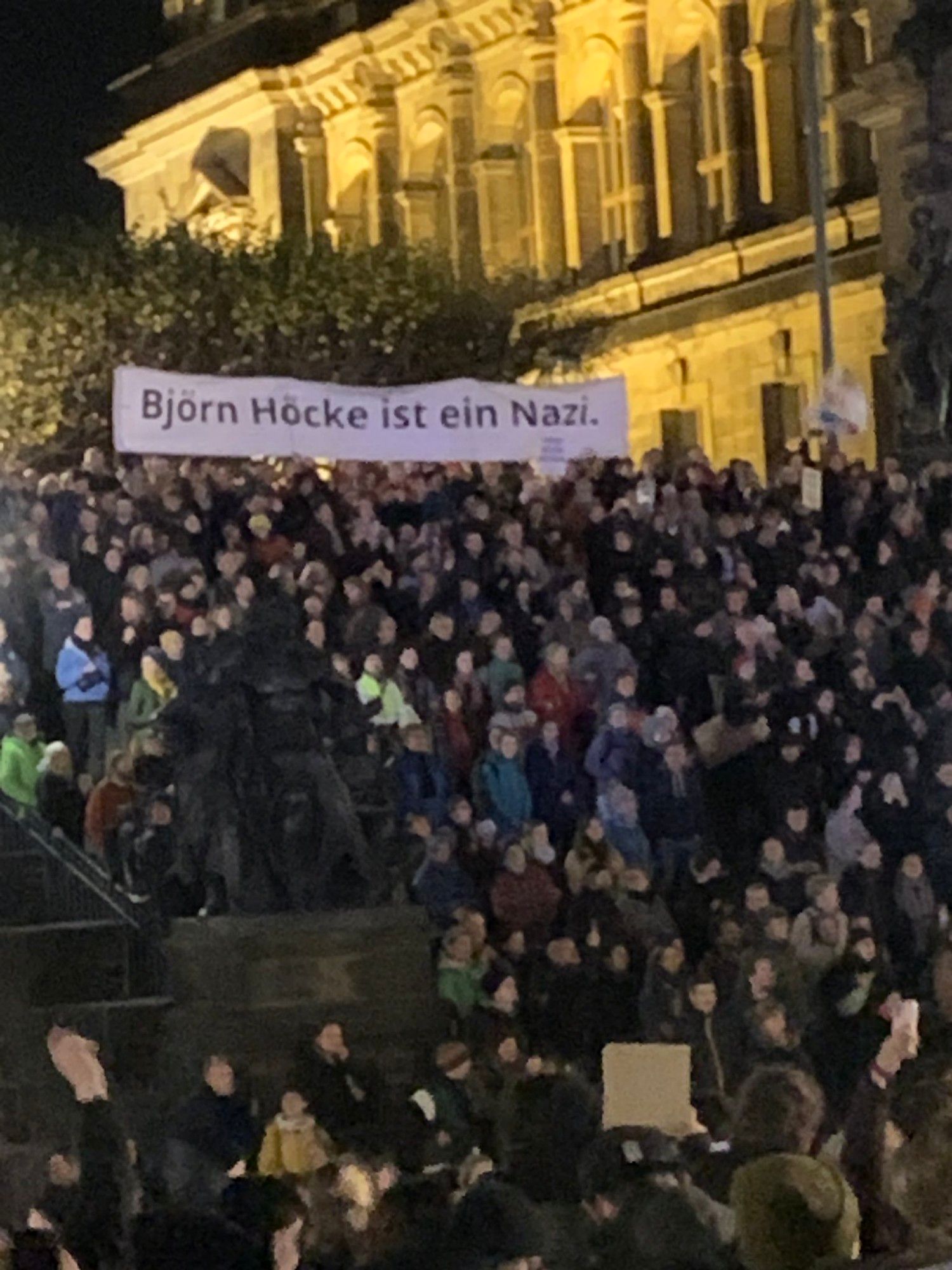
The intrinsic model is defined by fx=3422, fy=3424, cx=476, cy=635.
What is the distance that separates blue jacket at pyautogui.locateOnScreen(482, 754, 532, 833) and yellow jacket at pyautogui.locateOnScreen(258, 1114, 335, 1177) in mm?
3861

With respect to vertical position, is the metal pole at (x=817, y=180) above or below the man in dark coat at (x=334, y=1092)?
above

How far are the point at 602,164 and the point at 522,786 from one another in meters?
35.3

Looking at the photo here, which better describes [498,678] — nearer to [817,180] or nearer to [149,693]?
[149,693]

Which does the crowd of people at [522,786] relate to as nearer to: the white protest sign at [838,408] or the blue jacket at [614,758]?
the blue jacket at [614,758]

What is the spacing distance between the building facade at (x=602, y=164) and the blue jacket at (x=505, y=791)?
1935cm

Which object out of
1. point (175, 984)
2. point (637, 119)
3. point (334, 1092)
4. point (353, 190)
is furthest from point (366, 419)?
point (353, 190)

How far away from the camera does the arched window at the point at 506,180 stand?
53.1 meters

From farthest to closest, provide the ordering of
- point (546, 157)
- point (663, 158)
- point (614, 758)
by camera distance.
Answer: point (546, 157)
point (663, 158)
point (614, 758)

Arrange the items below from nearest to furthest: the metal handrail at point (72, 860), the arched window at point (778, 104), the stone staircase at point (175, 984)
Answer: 1. the stone staircase at point (175, 984)
2. the metal handrail at point (72, 860)
3. the arched window at point (778, 104)

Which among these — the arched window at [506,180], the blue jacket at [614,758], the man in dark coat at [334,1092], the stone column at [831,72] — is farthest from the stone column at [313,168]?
the man in dark coat at [334,1092]

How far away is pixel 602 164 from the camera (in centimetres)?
5169

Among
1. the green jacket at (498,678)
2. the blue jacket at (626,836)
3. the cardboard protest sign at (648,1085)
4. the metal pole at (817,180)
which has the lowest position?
the cardboard protest sign at (648,1085)

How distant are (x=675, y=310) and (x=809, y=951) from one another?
33.2 metres

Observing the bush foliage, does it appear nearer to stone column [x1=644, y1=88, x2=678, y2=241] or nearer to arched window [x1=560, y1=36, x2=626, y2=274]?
stone column [x1=644, y1=88, x2=678, y2=241]
